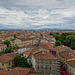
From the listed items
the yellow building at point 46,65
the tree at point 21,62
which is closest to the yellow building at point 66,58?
the yellow building at point 46,65

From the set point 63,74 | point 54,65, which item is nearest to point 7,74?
point 54,65

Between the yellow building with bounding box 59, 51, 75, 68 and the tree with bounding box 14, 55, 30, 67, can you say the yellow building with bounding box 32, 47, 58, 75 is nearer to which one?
the tree with bounding box 14, 55, 30, 67

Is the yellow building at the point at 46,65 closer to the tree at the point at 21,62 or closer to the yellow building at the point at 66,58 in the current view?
the tree at the point at 21,62

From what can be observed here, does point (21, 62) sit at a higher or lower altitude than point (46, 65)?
lower

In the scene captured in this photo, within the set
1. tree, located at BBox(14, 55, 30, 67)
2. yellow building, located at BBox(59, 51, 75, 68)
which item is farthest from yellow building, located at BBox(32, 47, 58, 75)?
yellow building, located at BBox(59, 51, 75, 68)

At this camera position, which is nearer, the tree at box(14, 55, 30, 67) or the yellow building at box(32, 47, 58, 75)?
the yellow building at box(32, 47, 58, 75)

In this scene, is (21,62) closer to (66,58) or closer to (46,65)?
(46,65)

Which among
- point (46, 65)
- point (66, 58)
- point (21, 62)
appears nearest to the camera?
point (46, 65)

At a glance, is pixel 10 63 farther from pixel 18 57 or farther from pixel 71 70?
pixel 71 70

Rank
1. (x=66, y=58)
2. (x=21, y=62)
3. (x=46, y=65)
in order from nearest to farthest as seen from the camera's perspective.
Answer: (x=46, y=65) < (x=21, y=62) < (x=66, y=58)

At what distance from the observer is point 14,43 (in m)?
70.9

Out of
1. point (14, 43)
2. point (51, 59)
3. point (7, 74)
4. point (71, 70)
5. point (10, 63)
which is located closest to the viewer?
point (7, 74)

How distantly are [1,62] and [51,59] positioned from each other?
19.1 meters

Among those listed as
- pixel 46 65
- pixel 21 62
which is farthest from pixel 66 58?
pixel 21 62
